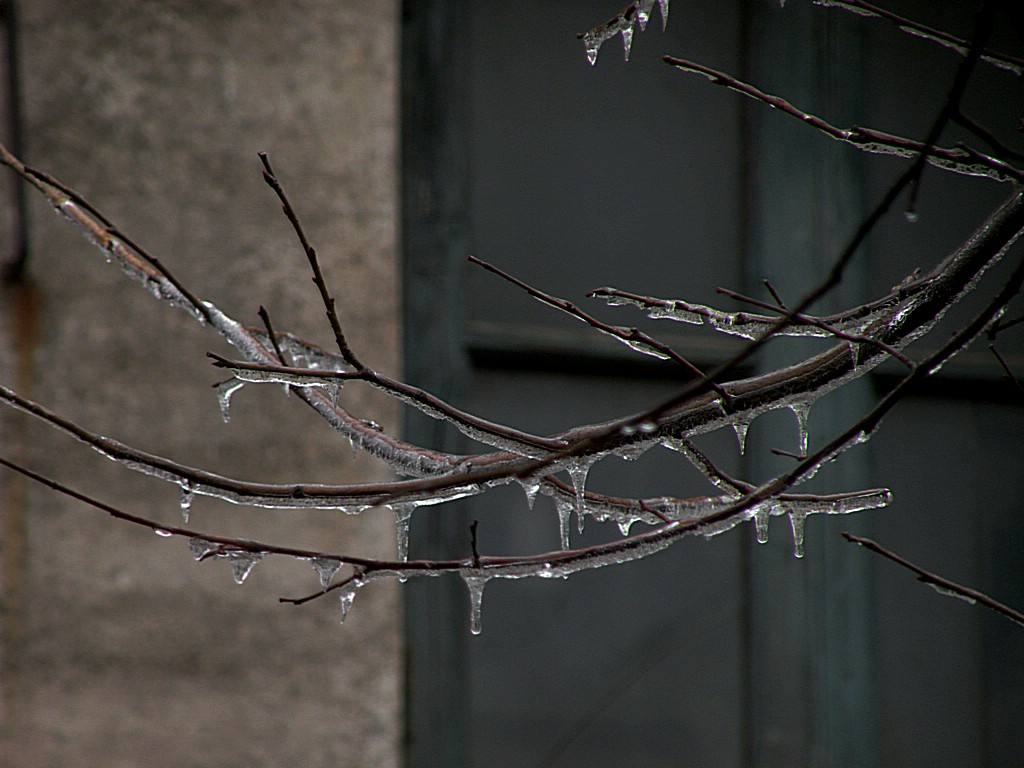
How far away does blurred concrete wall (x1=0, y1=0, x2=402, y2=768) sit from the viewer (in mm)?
2918

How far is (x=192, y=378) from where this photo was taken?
307 cm

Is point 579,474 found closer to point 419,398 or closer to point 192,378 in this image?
point 419,398

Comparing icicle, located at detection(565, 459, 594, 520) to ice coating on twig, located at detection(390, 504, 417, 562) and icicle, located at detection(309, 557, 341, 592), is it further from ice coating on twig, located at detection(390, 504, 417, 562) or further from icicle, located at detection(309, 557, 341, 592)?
icicle, located at detection(309, 557, 341, 592)

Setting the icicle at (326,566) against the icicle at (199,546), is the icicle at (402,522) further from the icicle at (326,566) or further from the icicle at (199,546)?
the icicle at (199,546)

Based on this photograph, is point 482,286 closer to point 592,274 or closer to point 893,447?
point 592,274

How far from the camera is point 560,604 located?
10.6 feet

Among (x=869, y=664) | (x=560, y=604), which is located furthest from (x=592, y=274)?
(x=869, y=664)

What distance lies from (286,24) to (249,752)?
90.1 inches

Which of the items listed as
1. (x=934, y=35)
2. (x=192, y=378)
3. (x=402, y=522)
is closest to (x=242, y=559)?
(x=402, y=522)

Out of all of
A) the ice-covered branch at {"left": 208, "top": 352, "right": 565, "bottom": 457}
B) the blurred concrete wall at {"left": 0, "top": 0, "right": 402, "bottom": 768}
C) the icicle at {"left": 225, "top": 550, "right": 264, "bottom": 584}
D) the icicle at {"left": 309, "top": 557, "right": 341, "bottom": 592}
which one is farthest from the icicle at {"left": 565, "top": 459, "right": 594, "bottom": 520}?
the blurred concrete wall at {"left": 0, "top": 0, "right": 402, "bottom": 768}

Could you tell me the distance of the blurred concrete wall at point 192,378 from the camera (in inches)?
115

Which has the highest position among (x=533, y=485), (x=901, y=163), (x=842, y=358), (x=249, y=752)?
(x=901, y=163)

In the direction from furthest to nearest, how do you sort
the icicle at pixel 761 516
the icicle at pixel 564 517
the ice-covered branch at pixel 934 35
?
the icicle at pixel 564 517 → the icicle at pixel 761 516 → the ice-covered branch at pixel 934 35

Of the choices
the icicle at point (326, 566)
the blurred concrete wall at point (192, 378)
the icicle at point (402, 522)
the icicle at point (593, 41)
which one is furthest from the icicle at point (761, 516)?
the blurred concrete wall at point (192, 378)
